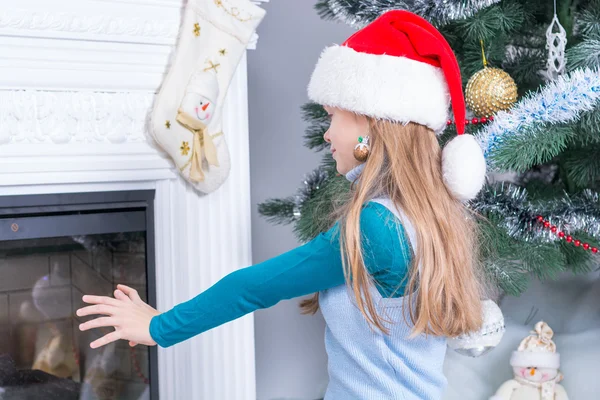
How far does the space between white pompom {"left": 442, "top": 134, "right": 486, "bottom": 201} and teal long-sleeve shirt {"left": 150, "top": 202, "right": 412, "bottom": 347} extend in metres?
0.14

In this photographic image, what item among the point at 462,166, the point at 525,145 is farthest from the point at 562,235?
the point at 462,166

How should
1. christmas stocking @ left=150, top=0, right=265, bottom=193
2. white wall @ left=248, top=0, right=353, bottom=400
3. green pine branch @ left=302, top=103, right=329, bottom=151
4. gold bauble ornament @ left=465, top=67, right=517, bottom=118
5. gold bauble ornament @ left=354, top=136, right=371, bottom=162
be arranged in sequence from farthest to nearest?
white wall @ left=248, top=0, right=353, bottom=400 < green pine branch @ left=302, top=103, right=329, bottom=151 < christmas stocking @ left=150, top=0, right=265, bottom=193 < gold bauble ornament @ left=465, top=67, right=517, bottom=118 < gold bauble ornament @ left=354, top=136, right=371, bottom=162

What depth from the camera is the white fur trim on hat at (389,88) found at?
3.72 ft

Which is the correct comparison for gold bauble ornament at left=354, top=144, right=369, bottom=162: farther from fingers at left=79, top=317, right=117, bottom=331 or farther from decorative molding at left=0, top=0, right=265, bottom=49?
decorative molding at left=0, top=0, right=265, bottom=49

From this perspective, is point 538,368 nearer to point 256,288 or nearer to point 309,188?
point 309,188

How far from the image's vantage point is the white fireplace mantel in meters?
1.53

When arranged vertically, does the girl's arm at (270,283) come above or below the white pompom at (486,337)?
above

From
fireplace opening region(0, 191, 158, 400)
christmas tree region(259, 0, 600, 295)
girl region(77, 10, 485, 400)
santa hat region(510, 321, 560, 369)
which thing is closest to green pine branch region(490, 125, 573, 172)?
christmas tree region(259, 0, 600, 295)

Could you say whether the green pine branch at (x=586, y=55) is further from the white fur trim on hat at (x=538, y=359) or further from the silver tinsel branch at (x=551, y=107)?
the white fur trim on hat at (x=538, y=359)

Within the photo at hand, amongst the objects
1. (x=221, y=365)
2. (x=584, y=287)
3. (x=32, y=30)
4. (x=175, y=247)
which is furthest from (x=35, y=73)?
(x=584, y=287)

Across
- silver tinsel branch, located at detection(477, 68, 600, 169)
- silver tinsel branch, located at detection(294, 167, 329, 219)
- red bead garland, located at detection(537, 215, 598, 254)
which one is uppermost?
silver tinsel branch, located at detection(477, 68, 600, 169)

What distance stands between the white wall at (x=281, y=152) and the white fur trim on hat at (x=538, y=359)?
2.21 ft

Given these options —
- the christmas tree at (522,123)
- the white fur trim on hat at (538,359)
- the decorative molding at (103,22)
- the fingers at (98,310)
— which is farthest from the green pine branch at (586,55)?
the fingers at (98,310)

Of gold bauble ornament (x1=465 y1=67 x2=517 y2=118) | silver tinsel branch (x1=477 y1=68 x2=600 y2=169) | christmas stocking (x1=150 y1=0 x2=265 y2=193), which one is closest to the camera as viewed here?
silver tinsel branch (x1=477 y1=68 x2=600 y2=169)
